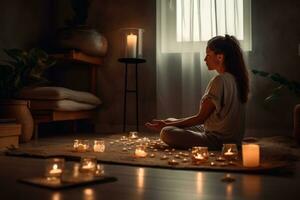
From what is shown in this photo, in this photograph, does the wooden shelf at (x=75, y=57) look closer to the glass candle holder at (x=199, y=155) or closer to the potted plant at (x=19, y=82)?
the potted plant at (x=19, y=82)

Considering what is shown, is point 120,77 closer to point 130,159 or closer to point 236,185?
point 130,159

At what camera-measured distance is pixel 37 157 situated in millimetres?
1958

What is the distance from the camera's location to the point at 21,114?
2.71 metres

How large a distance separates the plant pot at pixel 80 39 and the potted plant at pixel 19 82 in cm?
66

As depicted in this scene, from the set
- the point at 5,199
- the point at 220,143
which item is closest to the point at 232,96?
the point at 220,143

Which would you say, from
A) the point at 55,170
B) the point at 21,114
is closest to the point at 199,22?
the point at 21,114

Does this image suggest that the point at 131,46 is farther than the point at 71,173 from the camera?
Yes

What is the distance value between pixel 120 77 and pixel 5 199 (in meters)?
2.77

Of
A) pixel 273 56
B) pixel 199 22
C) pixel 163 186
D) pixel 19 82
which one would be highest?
pixel 199 22

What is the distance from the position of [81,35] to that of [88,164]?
2317mm

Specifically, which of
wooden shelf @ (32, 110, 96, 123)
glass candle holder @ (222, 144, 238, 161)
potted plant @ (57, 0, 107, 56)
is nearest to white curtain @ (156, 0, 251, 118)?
potted plant @ (57, 0, 107, 56)

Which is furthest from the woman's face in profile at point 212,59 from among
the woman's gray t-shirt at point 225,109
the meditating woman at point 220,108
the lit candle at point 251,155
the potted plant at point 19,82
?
the potted plant at point 19,82

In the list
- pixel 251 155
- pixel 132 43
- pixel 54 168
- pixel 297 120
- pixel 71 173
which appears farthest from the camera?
pixel 132 43

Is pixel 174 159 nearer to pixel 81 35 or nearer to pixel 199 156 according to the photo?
pixel 199 156
